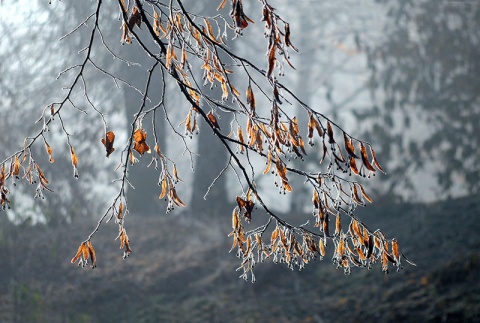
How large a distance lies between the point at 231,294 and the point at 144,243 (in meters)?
2.31

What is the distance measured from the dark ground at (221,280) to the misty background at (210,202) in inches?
1.0

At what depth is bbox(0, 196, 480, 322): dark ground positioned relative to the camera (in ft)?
24.0

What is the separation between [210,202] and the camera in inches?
447

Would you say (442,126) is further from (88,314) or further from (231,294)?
(88,314)

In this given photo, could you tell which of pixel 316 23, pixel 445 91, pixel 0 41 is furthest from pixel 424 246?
pixel 316 23

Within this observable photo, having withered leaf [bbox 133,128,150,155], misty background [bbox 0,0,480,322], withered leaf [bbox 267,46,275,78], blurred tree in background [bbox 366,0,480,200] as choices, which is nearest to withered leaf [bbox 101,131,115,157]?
withered leaf [bbox 133,128,150,155]

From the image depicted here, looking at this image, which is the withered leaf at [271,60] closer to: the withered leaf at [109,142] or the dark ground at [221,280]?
the withered leaf at [109,142]

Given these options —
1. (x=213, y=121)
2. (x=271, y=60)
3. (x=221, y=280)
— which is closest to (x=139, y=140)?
(x=213, y=121)

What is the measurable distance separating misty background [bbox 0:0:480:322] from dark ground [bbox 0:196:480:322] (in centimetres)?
3

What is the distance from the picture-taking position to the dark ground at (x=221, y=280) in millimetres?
7301

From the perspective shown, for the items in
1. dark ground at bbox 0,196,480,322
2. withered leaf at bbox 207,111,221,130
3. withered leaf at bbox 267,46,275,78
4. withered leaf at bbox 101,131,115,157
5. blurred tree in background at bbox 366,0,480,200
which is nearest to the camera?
withered leaf at bbox 267,46,275,78

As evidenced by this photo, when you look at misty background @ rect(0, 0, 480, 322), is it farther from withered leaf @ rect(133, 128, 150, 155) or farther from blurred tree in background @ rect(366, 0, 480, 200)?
withered leaf @ rect(133, 128, 150, 155)

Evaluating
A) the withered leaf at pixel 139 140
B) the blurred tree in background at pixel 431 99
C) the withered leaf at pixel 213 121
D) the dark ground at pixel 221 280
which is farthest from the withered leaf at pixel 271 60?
the blurred tree in background at pixel 431 99

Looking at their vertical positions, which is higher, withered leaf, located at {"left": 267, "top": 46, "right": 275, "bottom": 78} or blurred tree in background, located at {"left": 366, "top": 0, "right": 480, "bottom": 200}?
blurred tree in background, located at {"left": 366, "top": 0, "right": 480, "bottom": 200}
